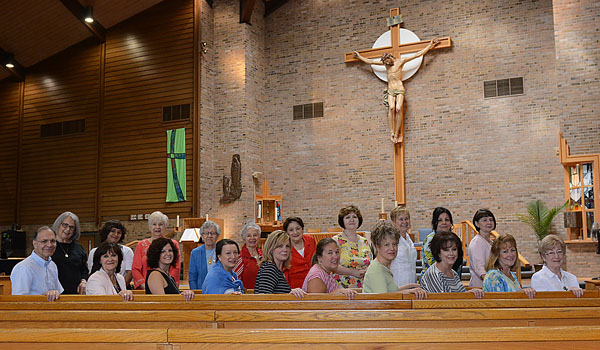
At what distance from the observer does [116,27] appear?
13.2 m

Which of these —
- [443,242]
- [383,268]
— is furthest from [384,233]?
[443,242]

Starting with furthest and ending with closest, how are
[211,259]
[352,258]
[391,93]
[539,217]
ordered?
[391,93] → [539,217] → [211,259] → [352,258]

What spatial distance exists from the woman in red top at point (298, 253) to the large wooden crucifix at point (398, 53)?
22.6 feet

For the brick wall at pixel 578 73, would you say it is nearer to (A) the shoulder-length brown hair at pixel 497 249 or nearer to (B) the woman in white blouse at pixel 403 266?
A: (B) the woman in white blouse at pixel 403 266

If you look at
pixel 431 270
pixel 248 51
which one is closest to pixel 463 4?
pixel 248 51

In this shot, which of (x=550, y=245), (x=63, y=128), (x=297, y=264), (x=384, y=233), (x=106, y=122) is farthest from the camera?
(x=63, y=128)

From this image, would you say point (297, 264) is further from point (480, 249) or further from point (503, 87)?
point (503, 87)

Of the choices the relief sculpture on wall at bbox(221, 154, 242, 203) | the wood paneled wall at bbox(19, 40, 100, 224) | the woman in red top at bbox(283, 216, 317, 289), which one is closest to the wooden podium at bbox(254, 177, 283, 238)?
the relief sculpture on wall at bbox(221, 154, 242, 203)

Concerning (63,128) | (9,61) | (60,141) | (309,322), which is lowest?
(309,322)

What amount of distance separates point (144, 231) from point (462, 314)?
34.5ft

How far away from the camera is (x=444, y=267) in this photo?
358 centimetres

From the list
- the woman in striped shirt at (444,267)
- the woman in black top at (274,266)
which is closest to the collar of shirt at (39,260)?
the woman in black top at (274,266)

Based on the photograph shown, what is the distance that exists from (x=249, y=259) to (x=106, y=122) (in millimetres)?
9491

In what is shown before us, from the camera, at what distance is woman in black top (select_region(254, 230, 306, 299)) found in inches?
146
